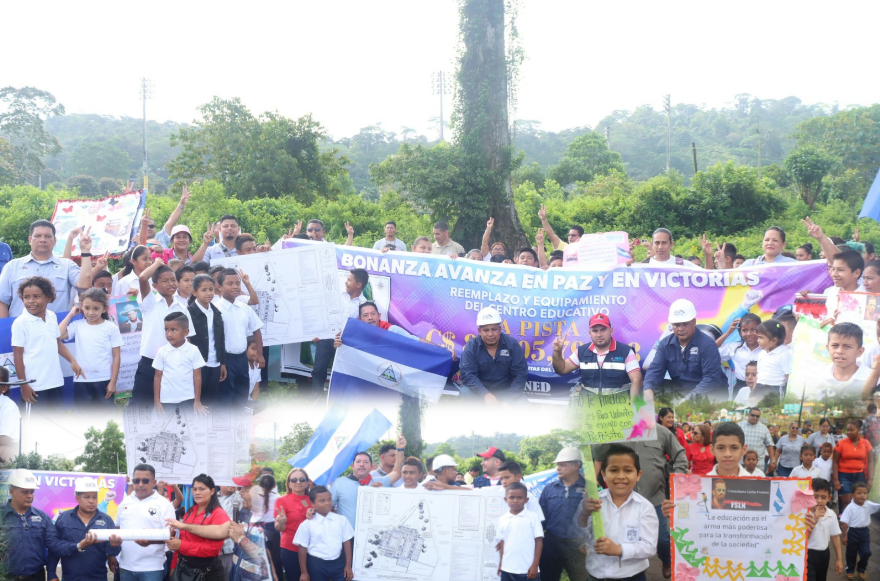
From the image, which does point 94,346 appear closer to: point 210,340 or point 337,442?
point 210,340

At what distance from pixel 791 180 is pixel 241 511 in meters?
34.3

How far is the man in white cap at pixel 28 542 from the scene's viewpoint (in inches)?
213

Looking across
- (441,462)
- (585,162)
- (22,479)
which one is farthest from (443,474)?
(585,162)

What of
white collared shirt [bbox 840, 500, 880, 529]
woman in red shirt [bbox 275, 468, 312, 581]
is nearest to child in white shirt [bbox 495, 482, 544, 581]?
woman in red shirt [bbox 275, 468, 312, 581]

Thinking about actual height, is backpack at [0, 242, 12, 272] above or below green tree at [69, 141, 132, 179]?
below

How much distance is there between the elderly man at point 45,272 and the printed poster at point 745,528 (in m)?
5.36

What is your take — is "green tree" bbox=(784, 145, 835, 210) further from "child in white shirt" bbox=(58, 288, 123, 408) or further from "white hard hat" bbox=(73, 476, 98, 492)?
"white hard hat" bbox=(73, 476, 98, 492)

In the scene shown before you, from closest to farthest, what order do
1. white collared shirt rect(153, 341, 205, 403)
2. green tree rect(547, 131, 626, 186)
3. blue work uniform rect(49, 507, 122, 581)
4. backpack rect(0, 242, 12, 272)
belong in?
1. blue work uniform rect(49, 507, 122, 581)
2. white collared shirt rect(153, 341, 205, 403)
3. backpack rect(0, 242, 12, 272)
4. green tree rect(547, 131, 626, 186)

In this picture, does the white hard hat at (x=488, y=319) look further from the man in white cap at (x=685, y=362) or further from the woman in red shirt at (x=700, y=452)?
the woman in red shirt at (x=700, y=452)

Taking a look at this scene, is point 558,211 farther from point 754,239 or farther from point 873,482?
point 873,482

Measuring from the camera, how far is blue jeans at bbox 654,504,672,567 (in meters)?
5.30

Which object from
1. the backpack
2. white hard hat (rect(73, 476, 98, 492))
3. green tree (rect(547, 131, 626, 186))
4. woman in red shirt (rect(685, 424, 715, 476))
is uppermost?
green tree (rect(547, 131, 626, 186))

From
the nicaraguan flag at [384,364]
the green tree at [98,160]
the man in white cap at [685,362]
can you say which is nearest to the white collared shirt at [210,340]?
the nicaraguan flag at [384,364]

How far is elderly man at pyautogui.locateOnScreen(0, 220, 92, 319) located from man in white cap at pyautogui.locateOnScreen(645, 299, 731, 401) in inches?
194
